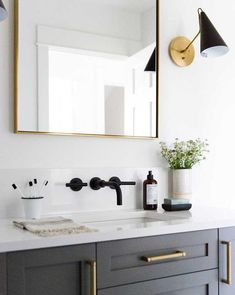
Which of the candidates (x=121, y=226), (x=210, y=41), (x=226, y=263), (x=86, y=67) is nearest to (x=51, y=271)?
(x=121, y=226)

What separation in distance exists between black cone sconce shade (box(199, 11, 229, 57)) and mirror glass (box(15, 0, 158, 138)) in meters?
0.26

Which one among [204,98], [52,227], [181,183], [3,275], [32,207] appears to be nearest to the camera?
[3,275]

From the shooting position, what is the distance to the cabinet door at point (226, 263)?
1762 millimetres

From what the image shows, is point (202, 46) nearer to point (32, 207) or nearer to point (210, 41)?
point (210, 41)

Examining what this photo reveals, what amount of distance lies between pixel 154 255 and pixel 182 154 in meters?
0.79

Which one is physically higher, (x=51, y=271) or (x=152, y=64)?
(x=152, y=64)

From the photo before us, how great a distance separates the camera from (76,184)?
1942 millimetres

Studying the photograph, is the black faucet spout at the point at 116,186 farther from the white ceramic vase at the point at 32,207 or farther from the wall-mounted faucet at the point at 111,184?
the white ceramic vase at the point at 32,207

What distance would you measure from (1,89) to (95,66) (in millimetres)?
477

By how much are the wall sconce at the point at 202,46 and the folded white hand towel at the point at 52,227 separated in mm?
1145

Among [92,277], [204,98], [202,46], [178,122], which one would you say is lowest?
[92,277]

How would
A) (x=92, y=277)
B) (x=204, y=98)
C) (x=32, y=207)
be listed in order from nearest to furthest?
1. (x=92, y=277)
2. (x=32, y=207)
3. (x=204, y=98)

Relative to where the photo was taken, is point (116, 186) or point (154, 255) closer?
point (154, 255)

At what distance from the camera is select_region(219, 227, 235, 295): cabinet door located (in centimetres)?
176
